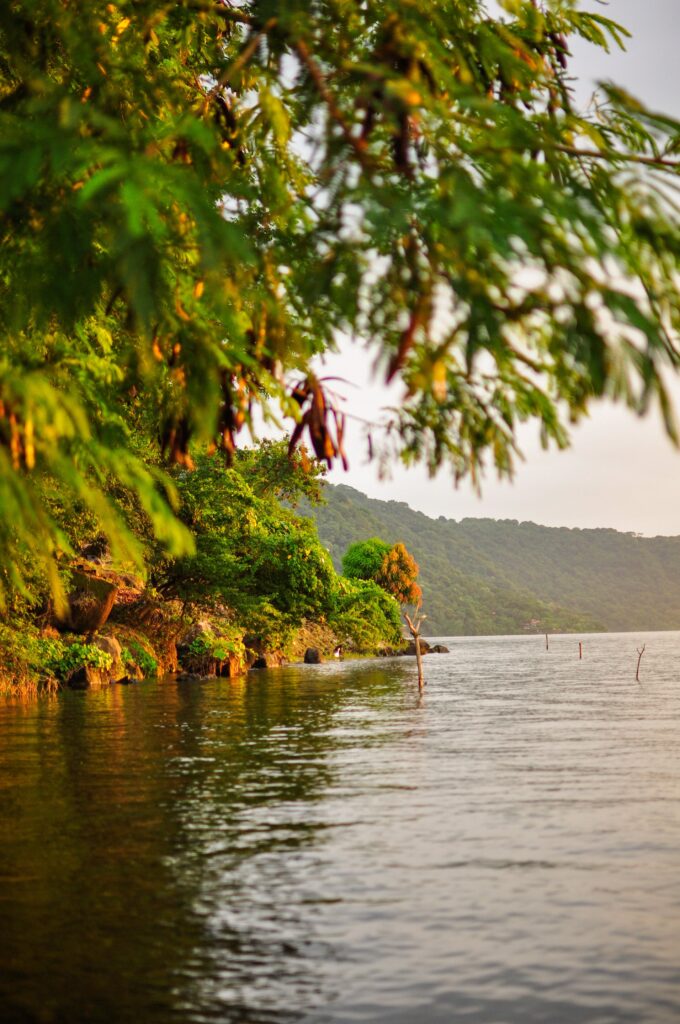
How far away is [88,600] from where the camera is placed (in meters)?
51.4

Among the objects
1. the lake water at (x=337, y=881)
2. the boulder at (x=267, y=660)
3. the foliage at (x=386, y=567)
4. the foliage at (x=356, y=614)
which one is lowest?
the boulder at (x=267, y=660)

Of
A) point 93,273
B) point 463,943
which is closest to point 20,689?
point 463,943

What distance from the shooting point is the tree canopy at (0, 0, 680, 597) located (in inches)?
159

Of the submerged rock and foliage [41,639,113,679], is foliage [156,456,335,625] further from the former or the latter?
foliage [41,639,113,679]

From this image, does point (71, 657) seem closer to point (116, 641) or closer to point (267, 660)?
point (116, 641)

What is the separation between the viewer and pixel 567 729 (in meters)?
30.4

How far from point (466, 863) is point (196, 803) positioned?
5.60 m

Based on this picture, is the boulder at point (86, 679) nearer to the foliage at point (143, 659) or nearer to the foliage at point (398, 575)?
the foliage at point (143, 659)

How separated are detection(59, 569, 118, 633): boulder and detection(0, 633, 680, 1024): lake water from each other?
26.1m

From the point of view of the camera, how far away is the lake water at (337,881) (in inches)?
329

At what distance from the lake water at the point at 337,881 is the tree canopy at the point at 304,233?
14.3 ft

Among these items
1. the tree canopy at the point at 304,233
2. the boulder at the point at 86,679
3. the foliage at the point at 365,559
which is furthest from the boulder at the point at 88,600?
the foliage at the point at 365,559

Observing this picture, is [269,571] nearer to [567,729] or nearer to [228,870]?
[567,729]

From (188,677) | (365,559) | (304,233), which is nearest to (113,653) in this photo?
(188,677)
